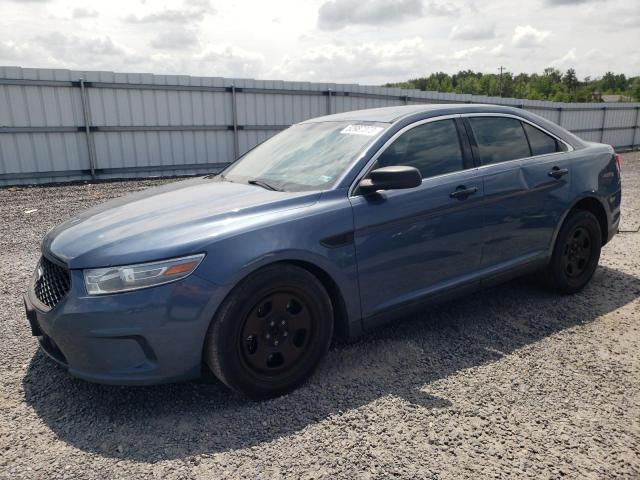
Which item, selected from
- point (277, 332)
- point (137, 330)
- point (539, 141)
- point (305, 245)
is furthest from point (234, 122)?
point (137, 330)

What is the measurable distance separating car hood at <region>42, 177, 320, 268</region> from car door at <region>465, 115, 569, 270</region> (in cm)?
148

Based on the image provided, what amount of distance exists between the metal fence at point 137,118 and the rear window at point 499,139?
981 centimetres

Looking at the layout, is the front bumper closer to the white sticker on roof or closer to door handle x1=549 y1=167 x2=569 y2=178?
the white sticker on roof

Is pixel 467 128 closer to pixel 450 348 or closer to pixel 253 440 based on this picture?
pixel 450 348

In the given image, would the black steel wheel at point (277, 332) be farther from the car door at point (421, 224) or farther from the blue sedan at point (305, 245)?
the car door at point (421, 224)

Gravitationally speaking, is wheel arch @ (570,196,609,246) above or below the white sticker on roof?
below

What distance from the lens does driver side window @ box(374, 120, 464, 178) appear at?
331 cm

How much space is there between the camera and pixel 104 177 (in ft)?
38.2

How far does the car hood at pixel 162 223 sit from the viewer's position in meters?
2.53

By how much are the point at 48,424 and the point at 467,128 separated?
3286mm

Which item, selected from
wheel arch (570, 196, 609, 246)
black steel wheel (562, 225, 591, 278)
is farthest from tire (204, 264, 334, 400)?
wheel arch (570, 196, 609, 246)

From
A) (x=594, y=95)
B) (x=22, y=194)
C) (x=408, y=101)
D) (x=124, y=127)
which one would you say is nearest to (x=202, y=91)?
(x=124, y=127)

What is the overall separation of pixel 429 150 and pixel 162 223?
1866 mm

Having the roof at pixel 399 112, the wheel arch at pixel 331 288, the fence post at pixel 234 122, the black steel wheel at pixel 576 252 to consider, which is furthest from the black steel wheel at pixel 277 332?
the fence post at pixel 234 122
